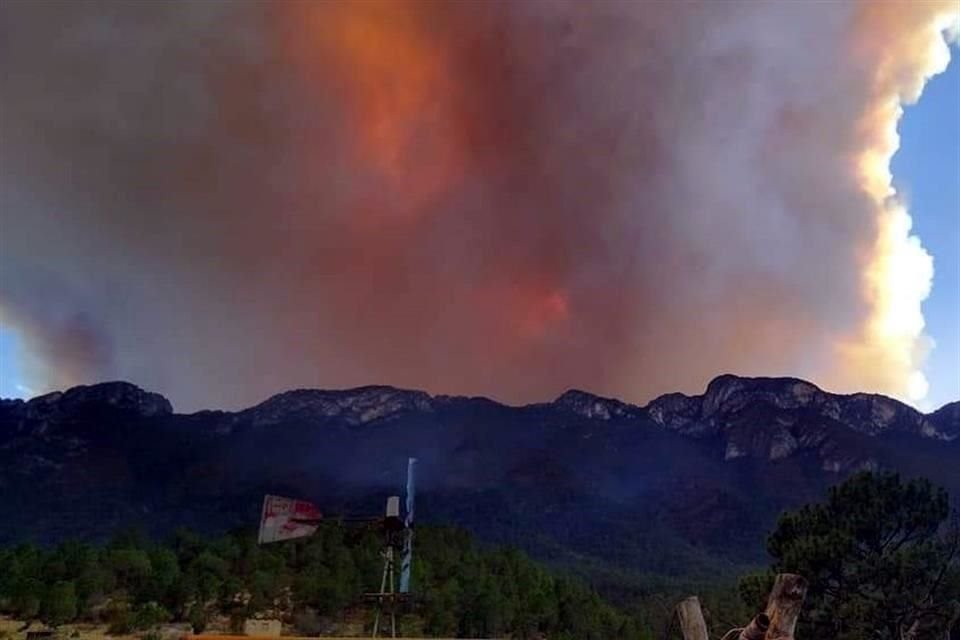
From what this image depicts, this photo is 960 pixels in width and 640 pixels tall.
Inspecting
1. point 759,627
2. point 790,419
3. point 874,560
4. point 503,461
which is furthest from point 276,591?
point 790,419

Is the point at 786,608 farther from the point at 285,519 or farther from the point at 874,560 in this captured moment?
the point at 874,560

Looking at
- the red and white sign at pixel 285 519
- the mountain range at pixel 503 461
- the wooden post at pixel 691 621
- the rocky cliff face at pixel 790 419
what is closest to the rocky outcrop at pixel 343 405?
the mountain range at pixel 503 461

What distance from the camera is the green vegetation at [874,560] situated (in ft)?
55.6

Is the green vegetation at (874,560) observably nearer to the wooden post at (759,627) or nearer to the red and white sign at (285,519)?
the red and white sign at (285,519)

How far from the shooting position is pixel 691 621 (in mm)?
4750

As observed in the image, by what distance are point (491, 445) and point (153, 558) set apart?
4093 cm

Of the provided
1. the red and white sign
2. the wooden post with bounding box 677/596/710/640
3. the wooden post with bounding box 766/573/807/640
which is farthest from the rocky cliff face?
the wooden post with bounding box 766/573/807/640

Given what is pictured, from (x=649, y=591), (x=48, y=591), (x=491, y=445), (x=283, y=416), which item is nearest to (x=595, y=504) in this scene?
(x=491, y=445)

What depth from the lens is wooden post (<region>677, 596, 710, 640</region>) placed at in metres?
4.73

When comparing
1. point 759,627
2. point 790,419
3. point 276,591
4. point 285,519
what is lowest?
point 759,627

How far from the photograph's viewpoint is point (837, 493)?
63.1 feet

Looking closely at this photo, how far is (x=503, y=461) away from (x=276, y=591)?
38.5 meters

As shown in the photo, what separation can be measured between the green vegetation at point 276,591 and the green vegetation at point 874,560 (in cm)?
693

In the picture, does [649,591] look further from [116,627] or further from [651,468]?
[651,468]
